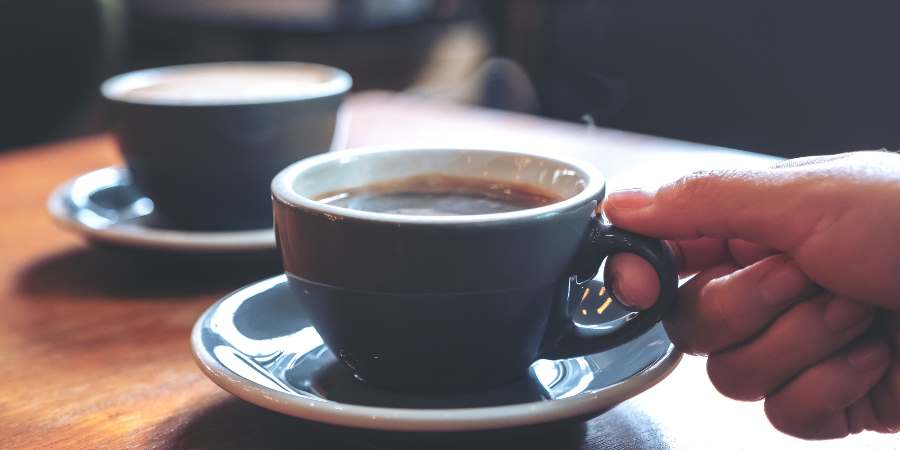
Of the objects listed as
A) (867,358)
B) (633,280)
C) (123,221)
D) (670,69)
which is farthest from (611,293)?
(670,69)

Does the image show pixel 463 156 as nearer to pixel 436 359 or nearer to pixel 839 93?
pixel 436 359

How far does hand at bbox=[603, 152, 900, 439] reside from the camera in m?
0.49

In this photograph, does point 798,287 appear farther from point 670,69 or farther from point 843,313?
point 670,69

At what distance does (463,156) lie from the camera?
2.10ft

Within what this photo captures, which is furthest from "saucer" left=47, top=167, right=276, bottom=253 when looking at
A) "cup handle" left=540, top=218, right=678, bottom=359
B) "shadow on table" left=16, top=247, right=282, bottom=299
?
"cup handle" left=540, top=218, right=678, bottom=359

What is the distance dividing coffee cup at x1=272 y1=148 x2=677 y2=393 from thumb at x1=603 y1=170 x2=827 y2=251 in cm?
2

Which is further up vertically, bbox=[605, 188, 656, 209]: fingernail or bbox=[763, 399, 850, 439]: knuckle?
bbox=[605, 188, 656, 209]: fingernail

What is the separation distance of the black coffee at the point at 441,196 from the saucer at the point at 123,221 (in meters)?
0.16

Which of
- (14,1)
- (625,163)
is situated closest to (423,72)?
(14,1)

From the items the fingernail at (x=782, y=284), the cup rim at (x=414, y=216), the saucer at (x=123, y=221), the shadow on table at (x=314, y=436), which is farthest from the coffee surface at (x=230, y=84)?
the fingernail at (x=782, y=284)

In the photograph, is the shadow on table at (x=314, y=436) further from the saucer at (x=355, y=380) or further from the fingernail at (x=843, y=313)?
the fingernail at (x=843, y=313)

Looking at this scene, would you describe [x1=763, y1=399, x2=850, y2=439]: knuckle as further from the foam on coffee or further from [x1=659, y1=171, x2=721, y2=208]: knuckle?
the foam on coffee

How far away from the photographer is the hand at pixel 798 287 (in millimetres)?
487

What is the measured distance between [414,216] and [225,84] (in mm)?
552
